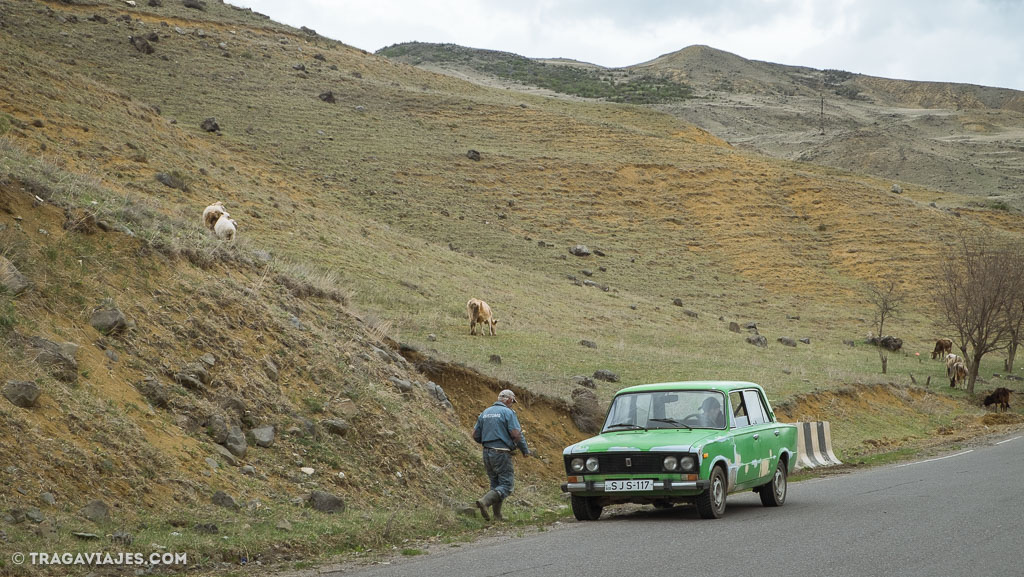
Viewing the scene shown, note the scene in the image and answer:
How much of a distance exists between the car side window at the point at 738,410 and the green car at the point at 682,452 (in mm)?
15

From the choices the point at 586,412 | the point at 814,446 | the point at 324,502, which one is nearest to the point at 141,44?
the point at 586,412

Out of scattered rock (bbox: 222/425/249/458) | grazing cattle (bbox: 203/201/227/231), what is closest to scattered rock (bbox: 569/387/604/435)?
scattered rock (bbox: 222/425/249/458)

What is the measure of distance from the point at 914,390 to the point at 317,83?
2015 inches

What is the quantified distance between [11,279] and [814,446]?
49.2ft

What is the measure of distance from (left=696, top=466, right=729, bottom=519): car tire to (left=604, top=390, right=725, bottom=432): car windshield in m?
0.73

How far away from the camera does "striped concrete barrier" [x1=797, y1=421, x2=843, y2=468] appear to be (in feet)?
58.7

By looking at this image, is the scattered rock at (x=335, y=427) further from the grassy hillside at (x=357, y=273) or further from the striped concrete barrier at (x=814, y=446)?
the striped concrete barrier at (x=814, y=446)

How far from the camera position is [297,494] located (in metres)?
10.1

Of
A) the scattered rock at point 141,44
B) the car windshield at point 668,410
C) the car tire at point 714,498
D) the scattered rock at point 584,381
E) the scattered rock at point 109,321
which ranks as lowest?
the scattered rock at point 584,381

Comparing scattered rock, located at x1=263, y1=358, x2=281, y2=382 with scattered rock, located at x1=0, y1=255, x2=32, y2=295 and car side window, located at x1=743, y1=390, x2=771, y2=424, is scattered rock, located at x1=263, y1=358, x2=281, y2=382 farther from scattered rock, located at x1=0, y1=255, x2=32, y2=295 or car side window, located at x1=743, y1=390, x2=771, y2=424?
car side window, located at x1=743, y1=390, x2=771, y2=424

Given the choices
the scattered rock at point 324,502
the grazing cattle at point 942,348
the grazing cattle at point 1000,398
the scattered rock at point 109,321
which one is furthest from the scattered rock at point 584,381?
the grazing cattle at point 942,348

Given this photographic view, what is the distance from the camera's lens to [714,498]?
10.7 m

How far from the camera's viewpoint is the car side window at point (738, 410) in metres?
11.7

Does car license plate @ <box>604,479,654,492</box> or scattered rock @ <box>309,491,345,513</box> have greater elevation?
car license plate @ <box>604,479,654,492</box>
